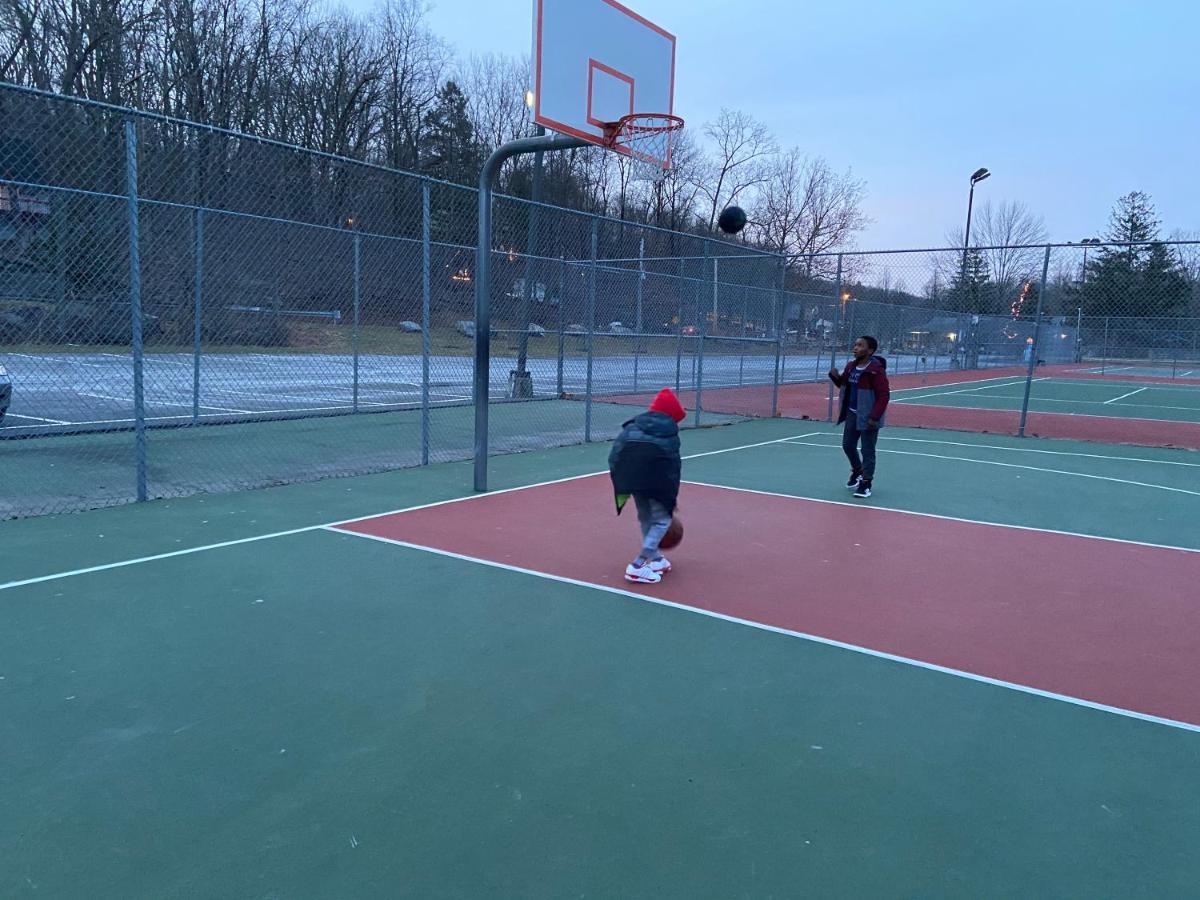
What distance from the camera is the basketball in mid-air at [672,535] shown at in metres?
5.78

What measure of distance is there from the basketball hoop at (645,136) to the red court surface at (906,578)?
3902 mm

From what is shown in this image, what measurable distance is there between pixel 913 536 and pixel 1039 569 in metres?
1.11

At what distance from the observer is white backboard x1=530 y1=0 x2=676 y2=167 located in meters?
8.48

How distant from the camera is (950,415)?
60.0ft

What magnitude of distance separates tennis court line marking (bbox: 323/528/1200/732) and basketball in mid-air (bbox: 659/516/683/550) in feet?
1.53

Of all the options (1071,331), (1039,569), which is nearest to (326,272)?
(1039,569)

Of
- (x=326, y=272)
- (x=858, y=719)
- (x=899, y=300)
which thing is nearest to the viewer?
(x=858, y=719)

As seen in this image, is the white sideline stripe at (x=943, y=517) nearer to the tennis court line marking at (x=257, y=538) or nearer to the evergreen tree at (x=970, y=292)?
the tennis court line marking at (x=257, y=538)

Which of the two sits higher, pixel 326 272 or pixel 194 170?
pixel 194 170

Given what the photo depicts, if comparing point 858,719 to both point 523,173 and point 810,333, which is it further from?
point 523,173

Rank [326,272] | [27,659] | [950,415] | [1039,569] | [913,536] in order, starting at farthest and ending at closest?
1. [950,415]
2. [326,272]
3. [913,536]
4. [1039,569]
5. [27,659]

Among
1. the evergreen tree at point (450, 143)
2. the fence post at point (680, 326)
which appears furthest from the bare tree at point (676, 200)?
the fence post at point (680, 326)

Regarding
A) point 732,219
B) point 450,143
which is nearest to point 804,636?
point 732,219

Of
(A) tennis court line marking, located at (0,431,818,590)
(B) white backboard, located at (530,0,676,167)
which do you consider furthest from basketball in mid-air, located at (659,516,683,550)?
(B) white backboard, located at (530,0,676,167)
